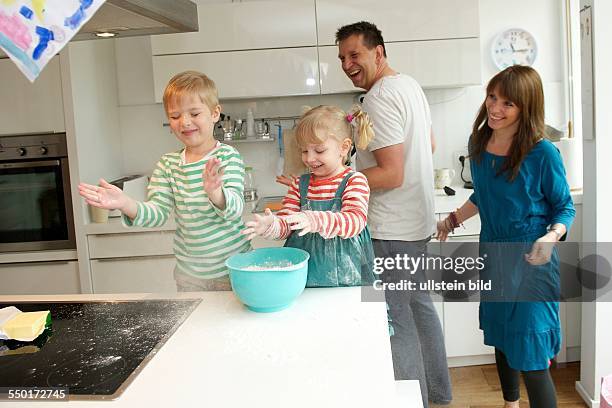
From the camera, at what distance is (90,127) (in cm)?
291

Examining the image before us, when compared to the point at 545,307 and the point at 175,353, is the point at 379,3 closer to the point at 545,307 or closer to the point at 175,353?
the point at 545,307

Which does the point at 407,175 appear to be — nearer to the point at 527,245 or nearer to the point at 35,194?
the point at 527,245

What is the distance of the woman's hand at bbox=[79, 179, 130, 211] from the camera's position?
1.33 m

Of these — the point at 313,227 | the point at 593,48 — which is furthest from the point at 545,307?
the point at 593,48

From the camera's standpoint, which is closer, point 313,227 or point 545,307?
point 313,227

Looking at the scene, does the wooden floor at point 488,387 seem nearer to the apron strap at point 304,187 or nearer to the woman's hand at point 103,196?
the apron strap at point 304,187

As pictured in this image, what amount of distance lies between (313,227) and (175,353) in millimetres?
412

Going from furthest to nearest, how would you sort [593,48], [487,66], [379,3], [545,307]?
[487,66] → [379,3] → [593,48] → [545,307]

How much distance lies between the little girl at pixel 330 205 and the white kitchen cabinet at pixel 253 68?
1.46 metres

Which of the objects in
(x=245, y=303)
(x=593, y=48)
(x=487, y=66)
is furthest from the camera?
(x=487, y=66)

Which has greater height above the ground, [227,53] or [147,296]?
[227,53]

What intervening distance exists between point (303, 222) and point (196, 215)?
39 cm

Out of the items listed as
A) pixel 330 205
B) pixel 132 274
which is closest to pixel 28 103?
pixel 132 274

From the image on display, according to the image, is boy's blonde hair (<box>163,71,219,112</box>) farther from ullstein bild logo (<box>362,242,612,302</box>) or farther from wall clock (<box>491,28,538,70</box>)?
wall clock (<box>491,28,538,70</box>)
